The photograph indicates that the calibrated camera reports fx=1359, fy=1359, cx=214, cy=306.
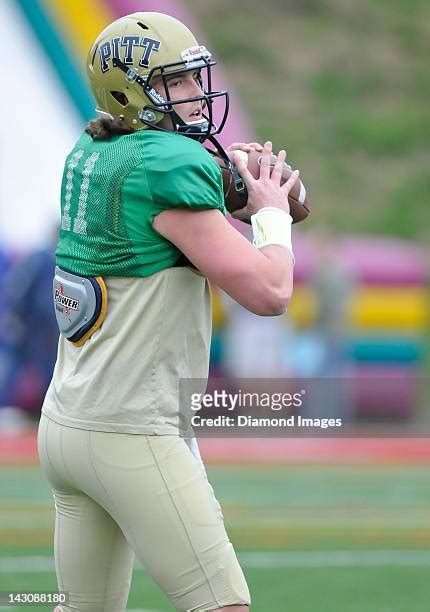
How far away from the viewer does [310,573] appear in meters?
5.81

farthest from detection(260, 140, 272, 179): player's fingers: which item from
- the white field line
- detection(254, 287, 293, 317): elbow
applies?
the white field line

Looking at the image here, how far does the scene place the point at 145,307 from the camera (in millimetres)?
3158

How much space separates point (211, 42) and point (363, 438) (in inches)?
434

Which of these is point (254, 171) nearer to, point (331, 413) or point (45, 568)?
point (45, 568)

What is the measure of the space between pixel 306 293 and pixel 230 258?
8298 millimetres

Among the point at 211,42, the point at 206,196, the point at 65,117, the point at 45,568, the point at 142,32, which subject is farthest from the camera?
the point at 211,42

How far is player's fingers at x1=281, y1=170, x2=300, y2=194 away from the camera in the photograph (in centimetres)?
342

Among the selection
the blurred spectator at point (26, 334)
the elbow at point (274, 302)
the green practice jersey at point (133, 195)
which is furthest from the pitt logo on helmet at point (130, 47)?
the blurred spectator at point (26, 334)

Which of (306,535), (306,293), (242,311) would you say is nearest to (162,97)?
(306,535)

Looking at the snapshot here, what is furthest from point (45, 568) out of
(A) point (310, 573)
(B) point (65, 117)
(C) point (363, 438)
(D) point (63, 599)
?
(B) point (65, 117)

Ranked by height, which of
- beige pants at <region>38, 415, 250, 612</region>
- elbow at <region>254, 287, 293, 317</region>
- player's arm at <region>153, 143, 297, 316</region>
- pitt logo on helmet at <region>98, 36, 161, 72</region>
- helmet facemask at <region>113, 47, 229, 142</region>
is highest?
pitt logo on helmet at <region>98, 36, 161, 72</region>

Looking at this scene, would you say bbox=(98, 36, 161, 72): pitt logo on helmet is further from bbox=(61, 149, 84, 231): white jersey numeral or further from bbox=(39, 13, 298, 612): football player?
bbox=(61, 149, 84, 231): white jersey numeral

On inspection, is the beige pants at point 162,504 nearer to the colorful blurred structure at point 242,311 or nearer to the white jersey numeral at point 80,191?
the white jersey numeral at point 80,191

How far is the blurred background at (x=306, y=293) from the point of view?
6.31 meters
